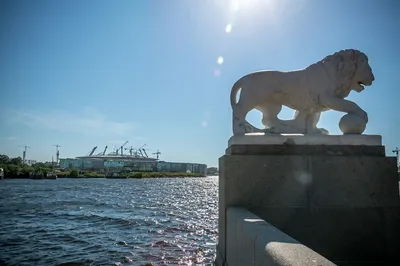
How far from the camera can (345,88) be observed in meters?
4.59

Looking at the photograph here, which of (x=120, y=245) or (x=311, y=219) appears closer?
(x=311, y=219)

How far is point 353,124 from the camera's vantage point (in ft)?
14.1

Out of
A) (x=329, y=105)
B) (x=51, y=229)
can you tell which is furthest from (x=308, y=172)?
(x=51, y=229)

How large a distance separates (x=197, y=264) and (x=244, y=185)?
4.46 meters

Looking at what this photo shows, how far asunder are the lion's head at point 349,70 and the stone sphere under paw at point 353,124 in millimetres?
497

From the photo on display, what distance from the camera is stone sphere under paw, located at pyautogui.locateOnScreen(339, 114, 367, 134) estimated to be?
4.29m

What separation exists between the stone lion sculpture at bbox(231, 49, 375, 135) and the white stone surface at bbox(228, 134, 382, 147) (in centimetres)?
36

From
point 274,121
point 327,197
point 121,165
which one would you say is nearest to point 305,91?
point 274,121

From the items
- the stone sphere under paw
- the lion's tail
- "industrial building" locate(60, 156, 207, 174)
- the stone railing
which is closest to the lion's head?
the stone sphere under paw

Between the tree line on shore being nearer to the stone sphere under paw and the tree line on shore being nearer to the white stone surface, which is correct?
the white stone surface

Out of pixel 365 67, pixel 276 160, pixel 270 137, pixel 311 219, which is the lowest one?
pixel 311 219

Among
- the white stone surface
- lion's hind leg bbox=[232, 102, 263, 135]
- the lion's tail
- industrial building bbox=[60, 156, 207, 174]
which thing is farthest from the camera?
industrial building bbox=[60, 156, 207, 174]

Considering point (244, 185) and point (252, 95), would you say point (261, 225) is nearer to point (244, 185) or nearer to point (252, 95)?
point (244, 185)

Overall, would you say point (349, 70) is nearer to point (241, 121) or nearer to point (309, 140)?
point (309, 140)
